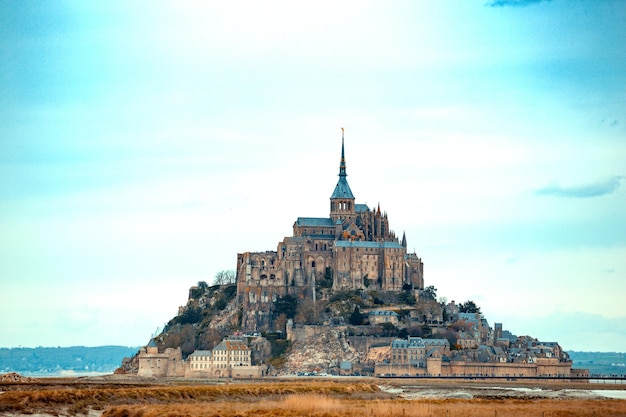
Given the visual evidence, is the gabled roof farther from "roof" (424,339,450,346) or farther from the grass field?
the grass field

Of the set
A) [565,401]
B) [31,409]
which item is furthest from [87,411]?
[565,401]

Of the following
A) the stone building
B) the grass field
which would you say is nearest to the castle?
the stone building

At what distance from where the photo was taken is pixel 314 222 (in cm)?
14600

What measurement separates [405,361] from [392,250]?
21633 millimetres

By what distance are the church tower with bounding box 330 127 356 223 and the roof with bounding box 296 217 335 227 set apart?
101cm

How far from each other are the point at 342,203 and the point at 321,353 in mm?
27938

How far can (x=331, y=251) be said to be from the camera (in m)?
142

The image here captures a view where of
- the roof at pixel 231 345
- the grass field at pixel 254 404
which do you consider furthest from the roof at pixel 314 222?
the grass field at pixel 254 404

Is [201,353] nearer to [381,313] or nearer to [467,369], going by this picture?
[381,313]

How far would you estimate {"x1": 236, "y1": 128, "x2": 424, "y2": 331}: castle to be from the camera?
139m

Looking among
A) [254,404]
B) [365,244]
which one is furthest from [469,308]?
[254,404]

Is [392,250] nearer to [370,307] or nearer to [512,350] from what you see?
[370,307]

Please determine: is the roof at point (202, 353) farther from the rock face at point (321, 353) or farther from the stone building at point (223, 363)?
the rock face at point (321, 353)

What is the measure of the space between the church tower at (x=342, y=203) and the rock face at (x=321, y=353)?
827 inches
